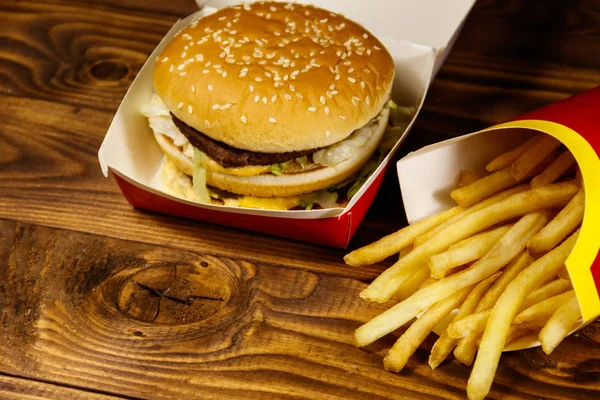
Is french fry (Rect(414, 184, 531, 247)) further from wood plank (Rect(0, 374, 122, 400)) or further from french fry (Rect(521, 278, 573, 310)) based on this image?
wood plank (Rect(0, 374, 122, 400))

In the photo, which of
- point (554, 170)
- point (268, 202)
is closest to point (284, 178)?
point (268, 202)

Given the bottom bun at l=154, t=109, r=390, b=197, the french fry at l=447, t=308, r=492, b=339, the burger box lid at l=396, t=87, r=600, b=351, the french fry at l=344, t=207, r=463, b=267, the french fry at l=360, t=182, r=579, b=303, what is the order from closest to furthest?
the burger box lid at l=396, t=87, r=600, b=351 < the french fry at l=447, t=308, r=492, b=339 < the french fry at l=360, t=182, r=579, b=303 < the french fry at l=344, t=207, r=463, b=267 < the bottom bun at l=154, t=109, r=390, b=197

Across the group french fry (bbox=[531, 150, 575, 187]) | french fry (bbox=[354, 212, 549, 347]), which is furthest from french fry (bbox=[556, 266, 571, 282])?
french fry (bbox=[531, 150, 575, 187])

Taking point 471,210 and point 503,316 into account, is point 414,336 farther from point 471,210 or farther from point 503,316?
point 471,210

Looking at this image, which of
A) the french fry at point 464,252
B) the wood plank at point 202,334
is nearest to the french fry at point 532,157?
the french fry at point 464,252

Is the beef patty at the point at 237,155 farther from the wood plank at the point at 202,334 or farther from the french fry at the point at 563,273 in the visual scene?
the french fry at the point at 563,273

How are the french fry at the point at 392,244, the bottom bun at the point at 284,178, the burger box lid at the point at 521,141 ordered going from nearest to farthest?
the burger box lid at the point at 521,141 < the french fry at the point at 392,244 < the bottom bun at the point at 284,178
